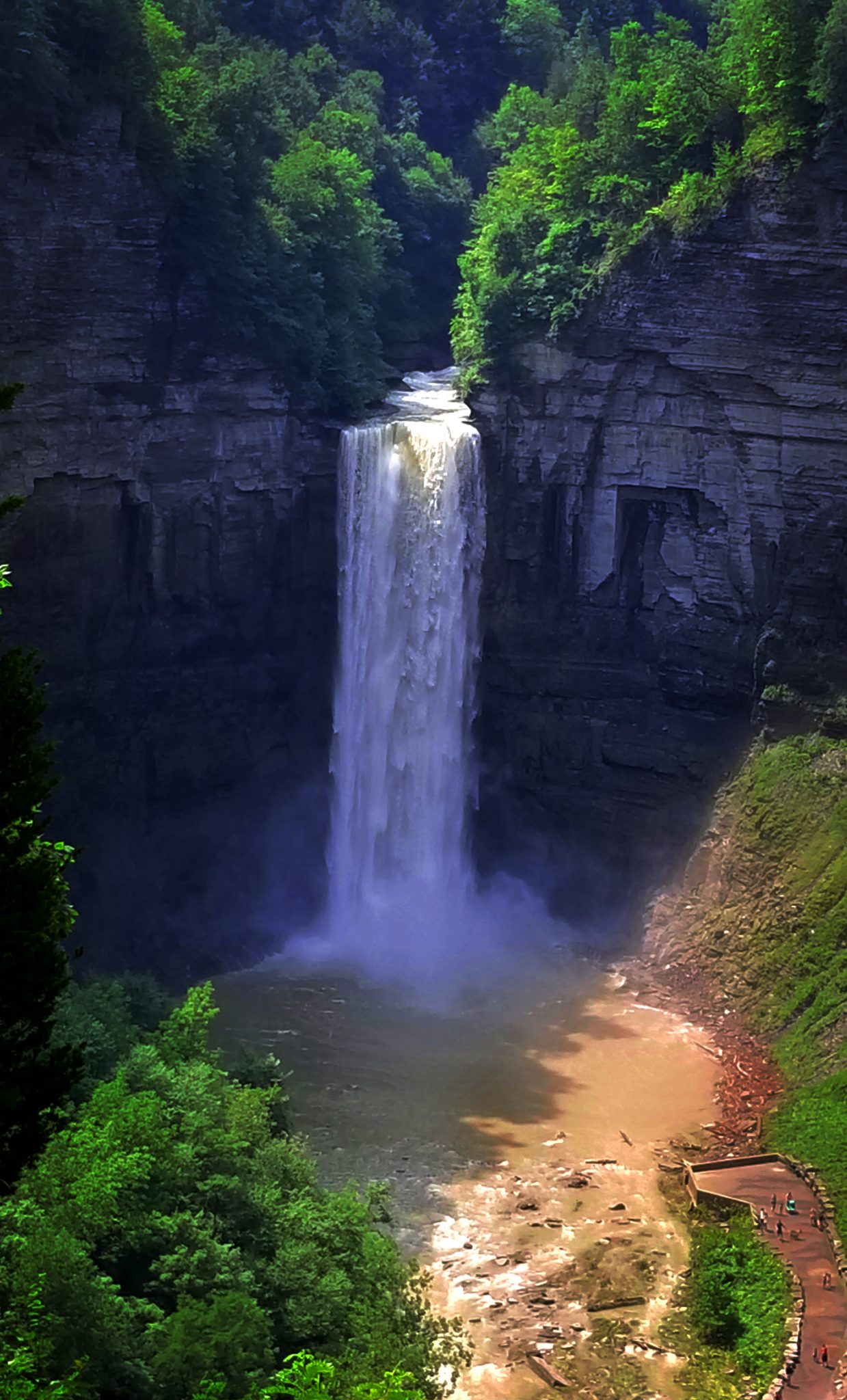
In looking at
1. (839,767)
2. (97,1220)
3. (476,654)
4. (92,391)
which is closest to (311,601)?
(476,654)

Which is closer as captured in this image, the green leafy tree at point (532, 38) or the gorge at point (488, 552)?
the gorge at point (488, 552)

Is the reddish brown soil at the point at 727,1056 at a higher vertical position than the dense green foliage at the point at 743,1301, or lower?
higher

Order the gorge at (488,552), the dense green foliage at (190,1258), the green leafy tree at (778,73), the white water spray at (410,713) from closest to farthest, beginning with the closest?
1. the dense green foliage at (190,1258)
2. the gorge at (488,552)
3. the green leafy tree at (778,73)
4. the white water spray at (410,713)

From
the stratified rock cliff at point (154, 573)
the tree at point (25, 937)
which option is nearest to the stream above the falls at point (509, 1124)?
the stratified rock cliff at point (154, 573)

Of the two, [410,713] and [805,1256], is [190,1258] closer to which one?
[805,1256]

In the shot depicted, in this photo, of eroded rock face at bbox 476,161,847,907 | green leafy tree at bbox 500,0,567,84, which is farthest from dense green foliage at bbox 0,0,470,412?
green leafy tree at bbox 500,0,567,84

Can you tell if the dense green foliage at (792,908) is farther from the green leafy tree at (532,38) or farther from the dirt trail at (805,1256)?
the green leafy tree at (532,38)

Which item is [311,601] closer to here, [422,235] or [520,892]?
[520,892]
